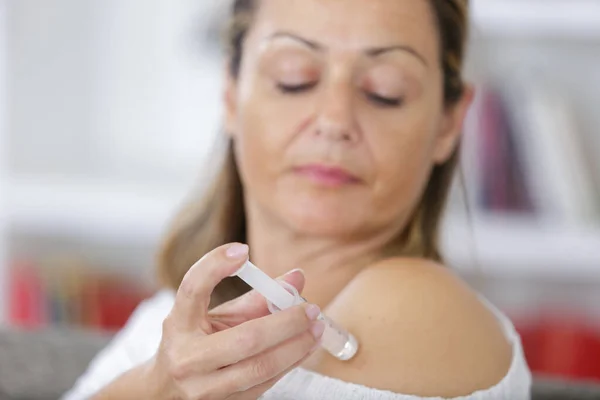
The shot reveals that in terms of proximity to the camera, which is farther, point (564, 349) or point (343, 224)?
point (564, 349)

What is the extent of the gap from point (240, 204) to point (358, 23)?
0.21 meters

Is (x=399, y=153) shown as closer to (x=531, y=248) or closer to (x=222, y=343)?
(x=222, y=343)

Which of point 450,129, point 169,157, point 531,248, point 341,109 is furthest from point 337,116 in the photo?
point 169,157

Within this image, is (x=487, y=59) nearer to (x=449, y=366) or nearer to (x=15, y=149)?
(x=15, y=149)

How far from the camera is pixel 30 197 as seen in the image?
59.8 inches

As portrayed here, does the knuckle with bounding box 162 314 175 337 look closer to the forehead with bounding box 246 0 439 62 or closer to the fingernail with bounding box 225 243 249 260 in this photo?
the fingernail with bounding box 225 243 249 260

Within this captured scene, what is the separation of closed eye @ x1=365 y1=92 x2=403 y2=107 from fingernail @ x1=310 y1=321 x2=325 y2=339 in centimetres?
16

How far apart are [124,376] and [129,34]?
47.5 inches

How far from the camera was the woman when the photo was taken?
0.41 meters

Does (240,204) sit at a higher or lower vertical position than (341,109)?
lower

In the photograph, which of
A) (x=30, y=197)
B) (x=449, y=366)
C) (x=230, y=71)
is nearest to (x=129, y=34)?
(x=30, y=197)

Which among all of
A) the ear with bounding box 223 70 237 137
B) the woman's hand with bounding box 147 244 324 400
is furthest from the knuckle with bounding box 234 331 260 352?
the ear with bounding box 223 70 237 137

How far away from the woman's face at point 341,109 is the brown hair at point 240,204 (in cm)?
2

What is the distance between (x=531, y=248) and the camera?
1341mm
